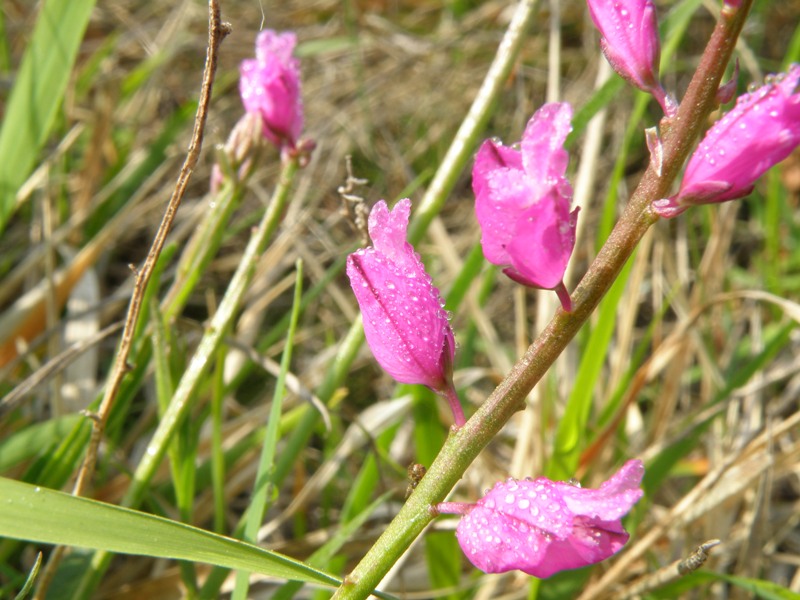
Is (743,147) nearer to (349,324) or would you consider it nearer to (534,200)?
(534,200)

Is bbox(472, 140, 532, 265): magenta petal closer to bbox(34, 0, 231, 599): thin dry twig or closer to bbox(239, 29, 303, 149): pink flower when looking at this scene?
bbox(34, 0, 231, 599): thin dry twig

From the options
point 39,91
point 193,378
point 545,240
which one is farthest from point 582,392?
point 39,91

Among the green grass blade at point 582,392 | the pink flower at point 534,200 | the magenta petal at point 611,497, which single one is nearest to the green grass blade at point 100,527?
the magenta petal at point 611,497

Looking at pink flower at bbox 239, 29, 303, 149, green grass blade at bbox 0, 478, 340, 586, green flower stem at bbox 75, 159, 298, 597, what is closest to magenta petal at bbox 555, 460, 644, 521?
green grass blade at bbox 0, 478, 340, 586

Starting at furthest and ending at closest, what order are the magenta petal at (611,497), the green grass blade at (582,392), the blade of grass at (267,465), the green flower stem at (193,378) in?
the green grass blade at (582,392) → the green flower stem at (193,378) → the blade of grass at (267,465) → the magenta petal at (611,497)

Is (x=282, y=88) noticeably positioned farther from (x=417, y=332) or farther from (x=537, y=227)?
(x=537, y=227)

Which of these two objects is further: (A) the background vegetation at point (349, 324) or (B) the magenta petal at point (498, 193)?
(A) the background vegetation at point (349, 324)

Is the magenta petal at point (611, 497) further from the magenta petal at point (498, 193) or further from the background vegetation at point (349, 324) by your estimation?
the background vegetation at point (349, 324)
